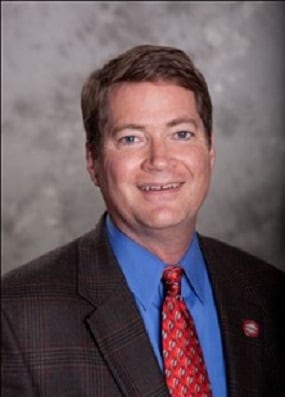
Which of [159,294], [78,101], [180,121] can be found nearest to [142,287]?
[159,294]

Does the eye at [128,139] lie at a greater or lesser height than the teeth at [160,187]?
greater

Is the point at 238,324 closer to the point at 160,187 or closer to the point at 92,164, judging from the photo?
the point at 160,187

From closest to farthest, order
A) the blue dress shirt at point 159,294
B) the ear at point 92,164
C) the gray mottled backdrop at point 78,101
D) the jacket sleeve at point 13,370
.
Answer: the jacket sleeve at point 13,370 < the blue dress shirt at point 159,294 < the ear at point 92,164 < the gray mottled backdrop at point 78,101

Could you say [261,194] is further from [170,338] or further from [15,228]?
[170,338]

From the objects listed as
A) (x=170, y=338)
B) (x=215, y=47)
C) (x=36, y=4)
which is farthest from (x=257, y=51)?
(x=170, y=338)

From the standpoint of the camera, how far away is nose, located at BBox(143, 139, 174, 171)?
222 centimetres

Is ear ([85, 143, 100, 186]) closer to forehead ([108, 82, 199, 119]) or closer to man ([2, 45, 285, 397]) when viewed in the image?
man ([2, 45, 285, 397])

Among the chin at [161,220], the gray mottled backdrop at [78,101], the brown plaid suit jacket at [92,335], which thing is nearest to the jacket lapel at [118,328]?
the brown plaid suit jacket at [92,335]

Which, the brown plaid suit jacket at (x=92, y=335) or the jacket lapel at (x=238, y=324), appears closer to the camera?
the brown plaid suit jacket at (x=92, y=335)

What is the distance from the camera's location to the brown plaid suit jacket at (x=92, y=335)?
2080mm

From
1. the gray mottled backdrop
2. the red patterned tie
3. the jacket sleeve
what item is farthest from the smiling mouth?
the gray mottled backdrop

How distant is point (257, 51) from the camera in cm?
356

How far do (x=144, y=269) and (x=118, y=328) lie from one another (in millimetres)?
176

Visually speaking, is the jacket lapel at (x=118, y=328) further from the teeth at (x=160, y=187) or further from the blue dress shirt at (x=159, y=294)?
the teeth at (x=160, y=187)
